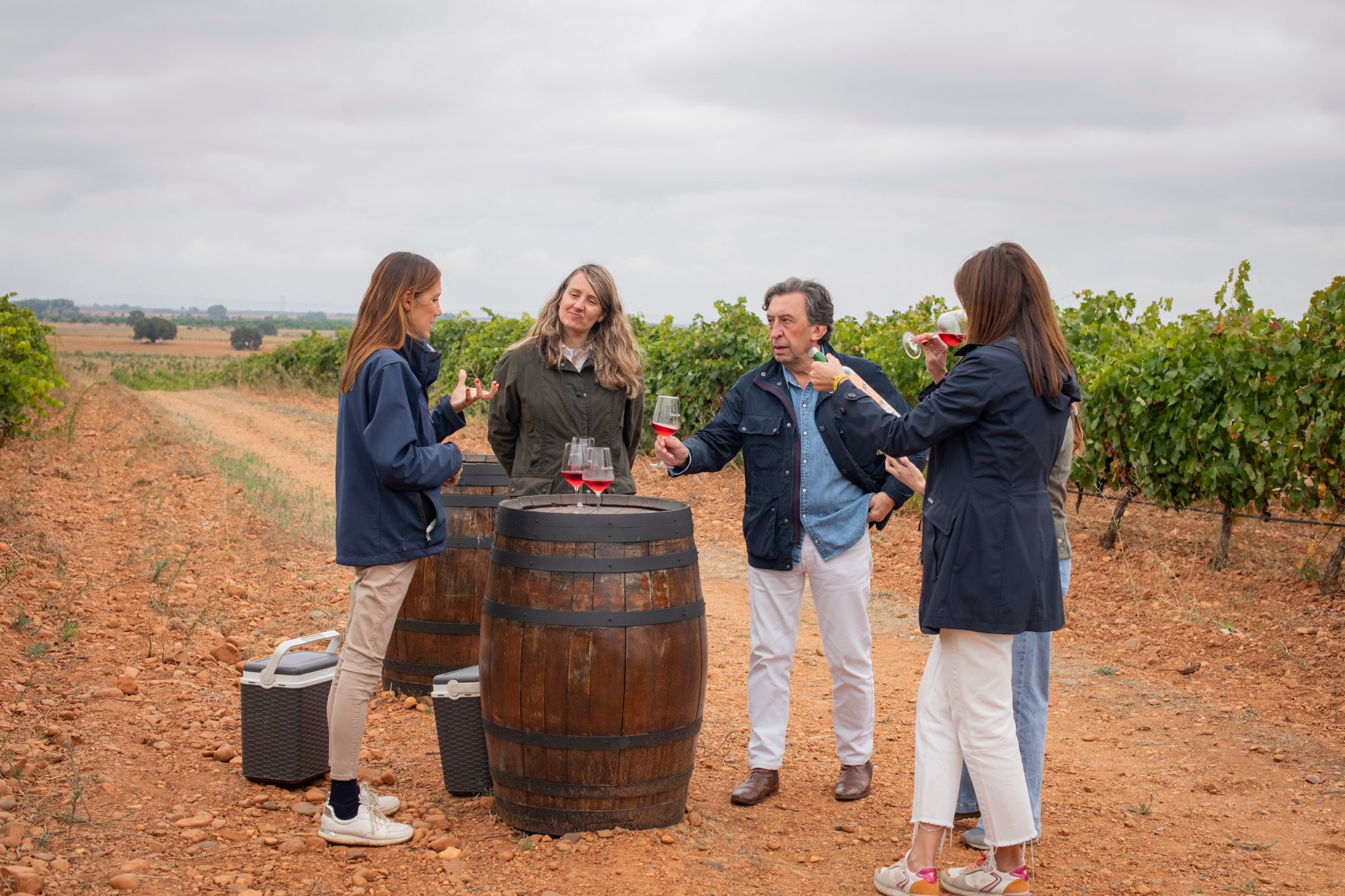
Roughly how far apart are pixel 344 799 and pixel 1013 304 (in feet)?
9.05

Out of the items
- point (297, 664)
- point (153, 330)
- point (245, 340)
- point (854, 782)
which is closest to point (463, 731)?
point (297, 664)

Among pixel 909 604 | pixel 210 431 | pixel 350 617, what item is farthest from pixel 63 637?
pixel 210 431

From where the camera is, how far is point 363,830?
3625mm

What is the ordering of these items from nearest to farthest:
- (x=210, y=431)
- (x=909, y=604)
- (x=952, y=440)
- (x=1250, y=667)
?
(x=952, y=440), (x=1250, y=667), (x=909, y=604), (x=210, y=431)

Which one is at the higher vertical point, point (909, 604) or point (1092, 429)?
point (1092, 429)

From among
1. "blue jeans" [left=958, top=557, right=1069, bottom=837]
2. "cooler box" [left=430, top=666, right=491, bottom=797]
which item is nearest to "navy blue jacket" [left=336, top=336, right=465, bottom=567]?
"cooler box" [left=430, top=666, right=491, bottom=797]

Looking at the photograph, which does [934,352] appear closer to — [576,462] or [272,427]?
[576,462]

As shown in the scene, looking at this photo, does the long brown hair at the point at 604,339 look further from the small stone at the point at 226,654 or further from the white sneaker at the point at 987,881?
the small stone at the point at 226,654

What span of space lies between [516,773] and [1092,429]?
641 cm

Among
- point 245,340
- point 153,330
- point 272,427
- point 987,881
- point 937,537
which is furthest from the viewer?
point 153,330

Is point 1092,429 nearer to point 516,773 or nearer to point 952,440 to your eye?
point 952,440

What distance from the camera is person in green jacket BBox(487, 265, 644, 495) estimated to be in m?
4.33

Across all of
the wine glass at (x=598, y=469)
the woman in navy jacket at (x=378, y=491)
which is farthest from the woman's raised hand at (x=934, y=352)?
the woman in navy jacket at (x=378, y=491)

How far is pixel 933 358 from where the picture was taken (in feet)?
12.3
